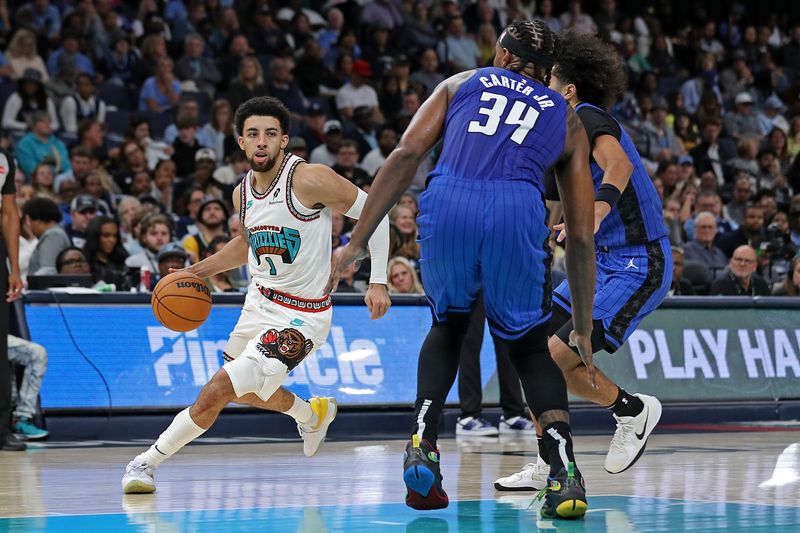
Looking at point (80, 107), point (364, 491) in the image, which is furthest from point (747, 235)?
point (364, 491)

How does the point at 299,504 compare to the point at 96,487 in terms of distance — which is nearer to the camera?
the point at 299,504

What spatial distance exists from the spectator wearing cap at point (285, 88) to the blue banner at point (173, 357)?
6.60 meters

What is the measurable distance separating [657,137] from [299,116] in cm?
593

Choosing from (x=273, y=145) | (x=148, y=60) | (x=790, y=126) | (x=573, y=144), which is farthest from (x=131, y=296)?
(x=790, y=126)

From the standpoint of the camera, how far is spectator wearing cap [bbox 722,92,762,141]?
2138 cm

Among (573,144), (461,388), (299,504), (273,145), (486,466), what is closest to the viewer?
(573,144)

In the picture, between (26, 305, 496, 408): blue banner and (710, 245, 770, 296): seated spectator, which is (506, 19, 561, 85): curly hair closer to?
(26, 305, 496, 408): blue banner

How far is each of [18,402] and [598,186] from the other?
5171mm

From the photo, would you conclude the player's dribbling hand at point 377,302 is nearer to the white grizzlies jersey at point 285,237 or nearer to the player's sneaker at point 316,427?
the white grizzlies jersey at point 285,237

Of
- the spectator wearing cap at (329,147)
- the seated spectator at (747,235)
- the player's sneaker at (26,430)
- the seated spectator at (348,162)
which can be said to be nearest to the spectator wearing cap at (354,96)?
the spectator wearing cap at (329,147)

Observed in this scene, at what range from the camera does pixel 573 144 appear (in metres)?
5.43

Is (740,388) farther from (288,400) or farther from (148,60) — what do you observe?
(148,60)

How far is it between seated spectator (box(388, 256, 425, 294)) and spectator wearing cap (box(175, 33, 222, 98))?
5.81 meters

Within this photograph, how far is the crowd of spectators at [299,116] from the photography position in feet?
42.1
